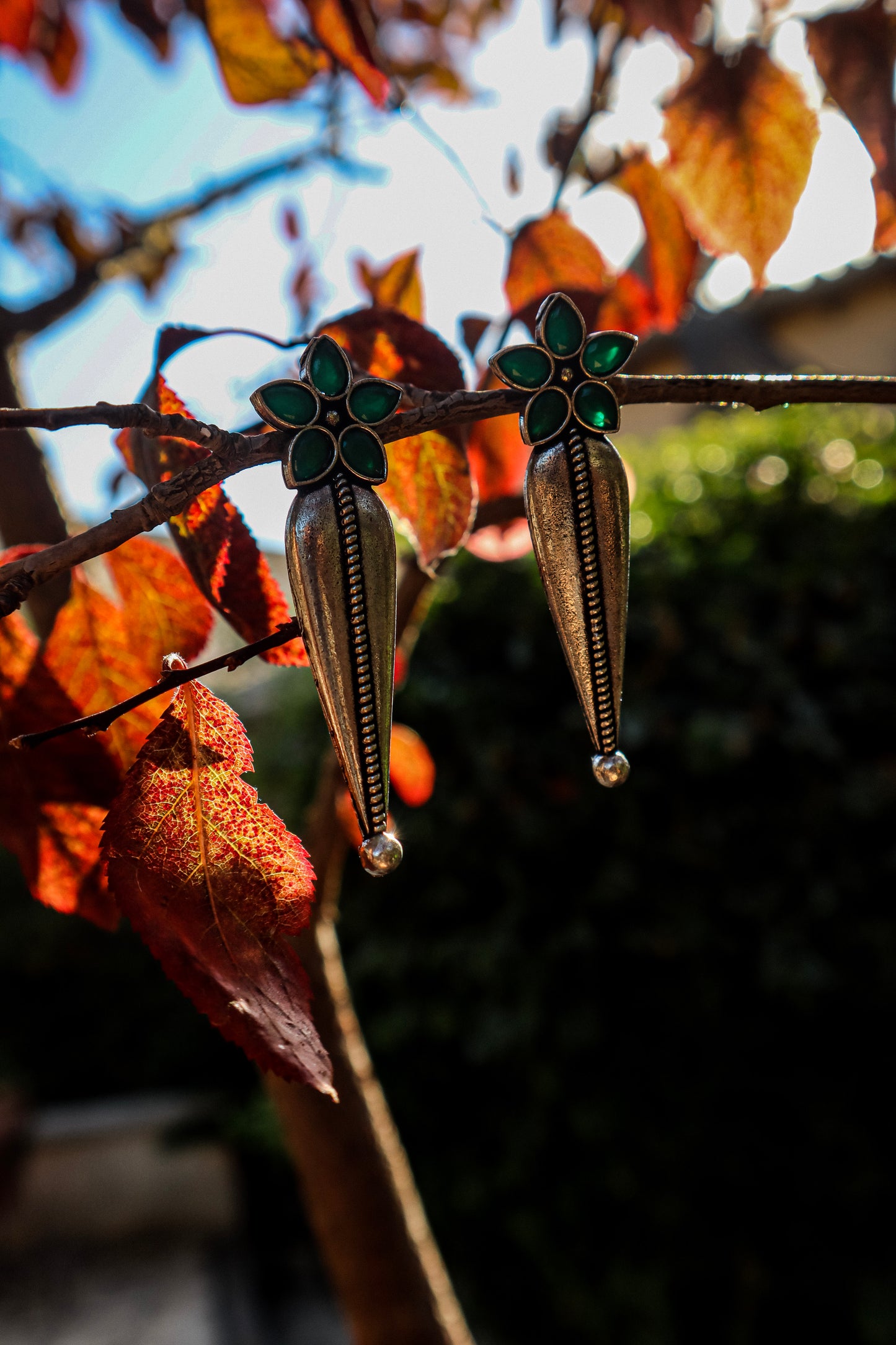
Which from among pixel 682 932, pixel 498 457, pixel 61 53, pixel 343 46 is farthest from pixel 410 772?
pixel 61 53

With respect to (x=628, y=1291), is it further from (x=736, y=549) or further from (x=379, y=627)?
(x=379, y=627)

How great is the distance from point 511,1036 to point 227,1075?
192cm

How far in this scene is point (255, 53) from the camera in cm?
78

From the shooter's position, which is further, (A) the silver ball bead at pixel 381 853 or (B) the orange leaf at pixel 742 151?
(B) the orange leaf at pixel 742 151

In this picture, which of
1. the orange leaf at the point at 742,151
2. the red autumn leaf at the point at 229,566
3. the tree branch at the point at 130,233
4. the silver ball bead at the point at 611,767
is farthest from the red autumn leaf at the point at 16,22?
the silver ball bead at the point at 611,767

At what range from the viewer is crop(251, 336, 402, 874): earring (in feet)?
1.31

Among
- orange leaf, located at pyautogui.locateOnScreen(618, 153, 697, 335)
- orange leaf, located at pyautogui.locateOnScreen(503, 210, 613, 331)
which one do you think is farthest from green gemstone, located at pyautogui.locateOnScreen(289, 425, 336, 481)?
orange leaf, located at pyautogui.locateOnScreen(618, 153, 697, 335)

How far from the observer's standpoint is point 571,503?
44 cm

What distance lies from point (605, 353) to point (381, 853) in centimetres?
27

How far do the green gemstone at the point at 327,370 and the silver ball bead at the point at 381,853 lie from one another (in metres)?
0.20

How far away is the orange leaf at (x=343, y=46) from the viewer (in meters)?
0.73

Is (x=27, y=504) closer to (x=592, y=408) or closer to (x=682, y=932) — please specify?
(x=592, y=408)

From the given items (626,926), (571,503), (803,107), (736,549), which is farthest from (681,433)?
(571,503)

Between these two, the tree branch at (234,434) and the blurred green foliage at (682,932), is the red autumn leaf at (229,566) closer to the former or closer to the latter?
the tree branch at (234,434)
